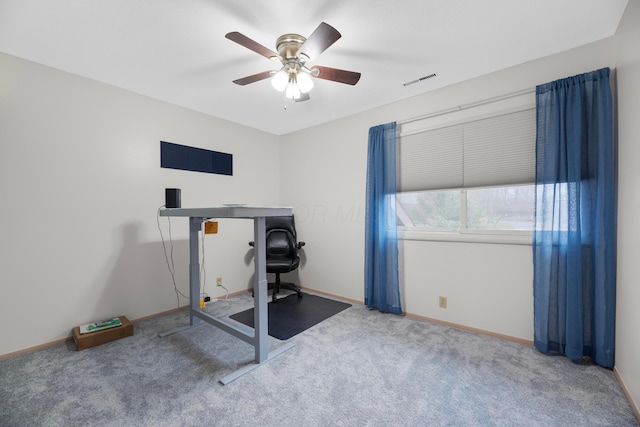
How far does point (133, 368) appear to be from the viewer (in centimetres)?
207

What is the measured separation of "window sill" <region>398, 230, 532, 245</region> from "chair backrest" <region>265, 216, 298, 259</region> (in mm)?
1642

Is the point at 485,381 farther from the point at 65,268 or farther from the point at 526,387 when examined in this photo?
the point at 65,268

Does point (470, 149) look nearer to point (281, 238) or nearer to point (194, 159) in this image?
point (281, 238)

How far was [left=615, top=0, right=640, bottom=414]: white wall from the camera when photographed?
1611mm

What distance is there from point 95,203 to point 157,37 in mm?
1707

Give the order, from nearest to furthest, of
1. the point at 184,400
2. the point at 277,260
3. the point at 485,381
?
1. the point at 184,400
2. the point at 485,381
3. the point at 277,260

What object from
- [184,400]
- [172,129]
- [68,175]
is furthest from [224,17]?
[184,400]

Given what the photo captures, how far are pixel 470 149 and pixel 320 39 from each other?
190 centimetres

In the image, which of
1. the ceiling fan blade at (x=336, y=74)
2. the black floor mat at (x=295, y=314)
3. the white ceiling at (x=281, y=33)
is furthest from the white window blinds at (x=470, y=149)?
the black floor mat at (x=295, y=314)

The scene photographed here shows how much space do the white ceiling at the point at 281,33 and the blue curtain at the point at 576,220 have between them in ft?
1.73

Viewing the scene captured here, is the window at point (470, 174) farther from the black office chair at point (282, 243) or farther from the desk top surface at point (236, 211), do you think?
the desk top surface at point (236, 211)

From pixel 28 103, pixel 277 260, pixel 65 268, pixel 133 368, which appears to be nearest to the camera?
pixel 133 368

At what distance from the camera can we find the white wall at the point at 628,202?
161 cm

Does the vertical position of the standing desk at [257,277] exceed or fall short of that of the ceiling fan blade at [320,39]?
it falls short
